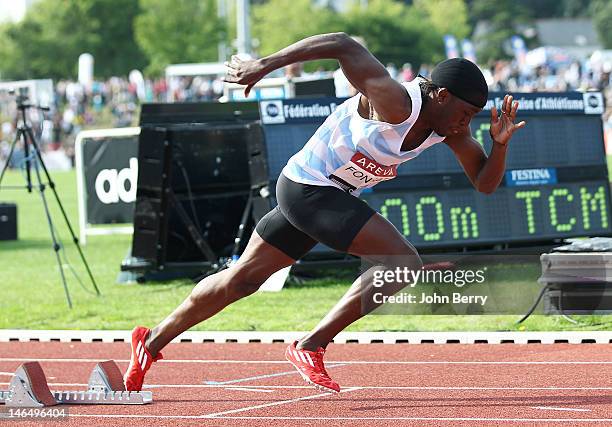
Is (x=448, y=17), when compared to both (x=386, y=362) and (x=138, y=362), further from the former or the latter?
(x=138, y=362)

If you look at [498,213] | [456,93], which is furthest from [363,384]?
[498,213]

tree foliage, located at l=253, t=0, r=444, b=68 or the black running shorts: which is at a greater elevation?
tree foliage, located at l=253, t=0, r=444, b=68

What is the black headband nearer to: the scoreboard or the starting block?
the starting block

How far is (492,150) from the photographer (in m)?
7.34

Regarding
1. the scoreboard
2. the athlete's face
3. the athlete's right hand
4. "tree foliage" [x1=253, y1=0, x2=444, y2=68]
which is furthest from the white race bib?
"tree foliage" [x1=253, y1=0, x2=444, y2=68]

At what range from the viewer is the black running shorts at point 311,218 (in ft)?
22.9

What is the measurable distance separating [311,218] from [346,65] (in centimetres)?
88

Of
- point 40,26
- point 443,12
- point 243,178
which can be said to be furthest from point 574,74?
point 443,12

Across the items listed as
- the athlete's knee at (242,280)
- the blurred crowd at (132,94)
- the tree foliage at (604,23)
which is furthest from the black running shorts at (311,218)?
the tree foliage at (604,23)

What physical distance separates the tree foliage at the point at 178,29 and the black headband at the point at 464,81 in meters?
67.3

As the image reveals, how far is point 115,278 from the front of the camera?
51.9 ft

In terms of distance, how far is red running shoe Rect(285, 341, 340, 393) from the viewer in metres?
7.23

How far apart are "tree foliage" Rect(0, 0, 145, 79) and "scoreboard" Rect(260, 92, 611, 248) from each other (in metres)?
87.3

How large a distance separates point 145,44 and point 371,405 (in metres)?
69.2
